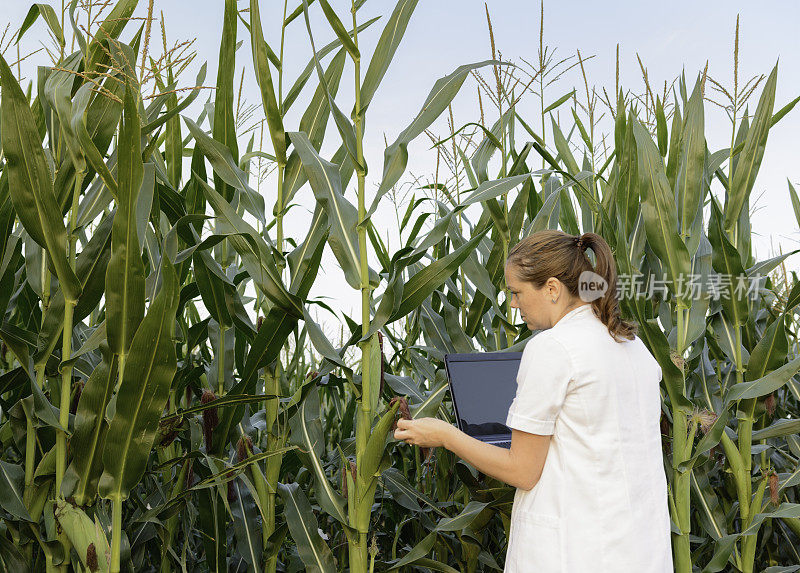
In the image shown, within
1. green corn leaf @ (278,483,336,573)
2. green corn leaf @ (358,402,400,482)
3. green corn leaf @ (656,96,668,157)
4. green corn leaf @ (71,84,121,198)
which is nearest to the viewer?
green corn leaf @ (71,84,121,198)

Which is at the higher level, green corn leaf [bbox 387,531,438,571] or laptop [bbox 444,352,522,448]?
laptop [bbox 444,352,522,448]

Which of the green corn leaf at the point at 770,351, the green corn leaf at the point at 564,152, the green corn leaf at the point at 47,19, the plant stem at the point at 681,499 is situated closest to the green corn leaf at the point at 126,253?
the green corn leaf at the point at 47,19

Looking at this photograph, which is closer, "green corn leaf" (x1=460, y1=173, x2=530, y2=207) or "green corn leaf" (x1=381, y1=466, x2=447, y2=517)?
"green corn leaf" (x1=460, y1=173, x2=530, y2=207)

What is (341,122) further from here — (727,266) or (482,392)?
(727,266)

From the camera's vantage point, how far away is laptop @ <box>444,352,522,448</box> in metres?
1.68

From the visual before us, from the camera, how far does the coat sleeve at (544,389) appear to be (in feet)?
4.31

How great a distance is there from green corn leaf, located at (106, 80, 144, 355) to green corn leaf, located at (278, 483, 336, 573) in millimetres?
592

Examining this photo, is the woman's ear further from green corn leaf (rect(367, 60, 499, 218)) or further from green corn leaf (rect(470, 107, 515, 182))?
green corn leaf (rect(470, 107, 515, 182))

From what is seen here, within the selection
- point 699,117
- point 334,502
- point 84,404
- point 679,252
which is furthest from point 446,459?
point 699,117

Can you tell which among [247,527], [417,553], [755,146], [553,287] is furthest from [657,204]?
[247,527]

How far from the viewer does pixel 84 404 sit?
146 cm

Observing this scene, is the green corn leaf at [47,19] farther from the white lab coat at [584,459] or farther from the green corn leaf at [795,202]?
the green corn leaf at [795,202]

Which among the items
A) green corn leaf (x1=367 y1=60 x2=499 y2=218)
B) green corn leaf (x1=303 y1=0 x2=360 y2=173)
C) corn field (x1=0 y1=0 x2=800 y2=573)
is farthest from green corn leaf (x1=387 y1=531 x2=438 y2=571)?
green corn leaf (x1=303 y1=0 x2=360 y2=173)

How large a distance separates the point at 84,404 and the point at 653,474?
46.1 inches
